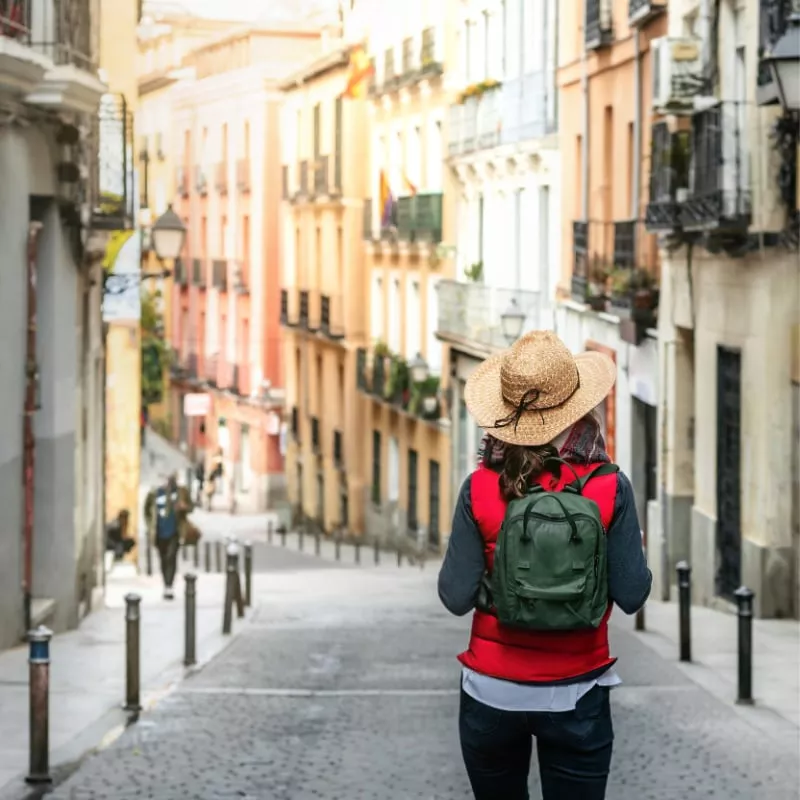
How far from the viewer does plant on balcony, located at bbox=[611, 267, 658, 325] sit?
23.5 metres

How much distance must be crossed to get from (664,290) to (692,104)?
3109 millimetres

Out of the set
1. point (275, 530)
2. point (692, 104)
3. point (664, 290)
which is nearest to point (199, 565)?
point (275, 530)

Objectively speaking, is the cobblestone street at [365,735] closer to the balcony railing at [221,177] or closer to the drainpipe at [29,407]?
the drainpipe at [29,407]

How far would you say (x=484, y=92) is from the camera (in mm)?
35656

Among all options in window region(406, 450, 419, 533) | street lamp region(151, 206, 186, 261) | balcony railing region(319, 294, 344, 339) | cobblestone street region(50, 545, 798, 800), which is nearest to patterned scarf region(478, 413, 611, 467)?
cobblestone street region(50, 545, 798, 800)

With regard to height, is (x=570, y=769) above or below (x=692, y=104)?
below

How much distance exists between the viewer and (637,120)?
2500 centimetres

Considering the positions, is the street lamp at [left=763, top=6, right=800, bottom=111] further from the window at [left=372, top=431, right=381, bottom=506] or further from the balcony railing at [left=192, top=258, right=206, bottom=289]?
the balcony railing at [left=192, top=258, right=206, bottom=289]

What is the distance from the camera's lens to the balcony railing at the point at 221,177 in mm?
60062

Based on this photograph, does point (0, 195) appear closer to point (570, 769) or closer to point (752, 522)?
point (752, 522)

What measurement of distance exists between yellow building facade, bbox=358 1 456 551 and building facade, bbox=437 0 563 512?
777 millimetres

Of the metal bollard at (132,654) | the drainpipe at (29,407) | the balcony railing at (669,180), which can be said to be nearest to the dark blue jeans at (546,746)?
the metal bollard at (132,654)

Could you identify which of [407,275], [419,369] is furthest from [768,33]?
[407,275]

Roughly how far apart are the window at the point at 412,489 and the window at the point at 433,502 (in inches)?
40.0
